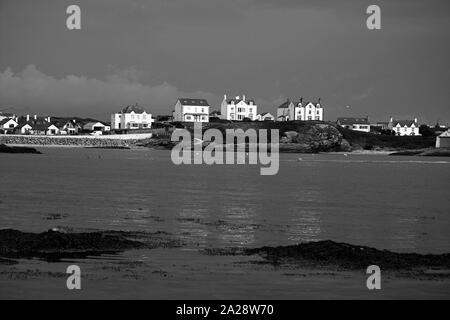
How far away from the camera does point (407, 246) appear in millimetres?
32094

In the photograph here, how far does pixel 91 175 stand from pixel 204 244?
167 feet

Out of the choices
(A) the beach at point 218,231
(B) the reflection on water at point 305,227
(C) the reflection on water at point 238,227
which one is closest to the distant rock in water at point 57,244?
(A) the beach at point 218,231

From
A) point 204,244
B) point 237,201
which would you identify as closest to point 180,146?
point 237,201

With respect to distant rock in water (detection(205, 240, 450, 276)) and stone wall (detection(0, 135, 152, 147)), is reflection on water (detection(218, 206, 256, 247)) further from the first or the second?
stone wall (detection(0, 135, 152, 147))

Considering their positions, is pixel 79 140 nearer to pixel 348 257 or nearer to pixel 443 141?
pixel 443 141

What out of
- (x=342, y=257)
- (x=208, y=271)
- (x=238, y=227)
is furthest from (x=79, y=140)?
(x=208, y=271)

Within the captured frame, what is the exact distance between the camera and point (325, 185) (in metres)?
73.6

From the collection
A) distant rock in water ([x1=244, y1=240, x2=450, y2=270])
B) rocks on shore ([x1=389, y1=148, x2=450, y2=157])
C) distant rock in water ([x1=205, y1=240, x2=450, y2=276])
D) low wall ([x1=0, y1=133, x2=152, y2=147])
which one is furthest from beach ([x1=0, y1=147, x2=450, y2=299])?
rocks on shore ([x1=389, y1=148, x2=450, y2=157])
